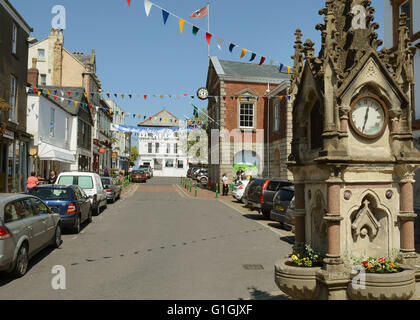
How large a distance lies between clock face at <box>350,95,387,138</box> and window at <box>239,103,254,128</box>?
92.5 feet

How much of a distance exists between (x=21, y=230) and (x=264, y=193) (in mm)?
11114

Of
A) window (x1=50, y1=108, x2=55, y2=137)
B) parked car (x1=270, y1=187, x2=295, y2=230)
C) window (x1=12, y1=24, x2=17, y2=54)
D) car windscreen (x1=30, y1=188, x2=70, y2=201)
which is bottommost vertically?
parked car (x1=270, y1=187, x2=295, y2=230)

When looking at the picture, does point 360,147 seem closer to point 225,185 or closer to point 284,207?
point 284,207

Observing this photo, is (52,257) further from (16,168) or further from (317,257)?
(16,168)

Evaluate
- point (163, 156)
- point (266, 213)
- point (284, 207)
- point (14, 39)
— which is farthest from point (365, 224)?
point (163, 156)

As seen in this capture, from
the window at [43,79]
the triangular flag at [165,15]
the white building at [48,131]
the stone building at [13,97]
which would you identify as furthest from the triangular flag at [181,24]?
the window at [43,79]

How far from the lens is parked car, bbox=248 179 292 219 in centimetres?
1648

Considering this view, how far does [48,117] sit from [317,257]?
25695 mm

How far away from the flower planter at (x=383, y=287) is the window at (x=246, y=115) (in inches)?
1145

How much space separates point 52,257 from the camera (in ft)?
29.9

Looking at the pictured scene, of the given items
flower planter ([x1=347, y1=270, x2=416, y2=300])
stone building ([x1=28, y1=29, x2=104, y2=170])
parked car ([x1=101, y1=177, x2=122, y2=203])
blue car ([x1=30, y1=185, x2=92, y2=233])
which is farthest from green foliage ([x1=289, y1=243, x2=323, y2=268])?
stone building ([x1=28, y1=29, x2=104, y2=170])

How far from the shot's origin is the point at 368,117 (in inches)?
178

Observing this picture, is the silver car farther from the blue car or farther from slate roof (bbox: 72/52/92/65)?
slate roof (bbox: 72/52/92/65)
